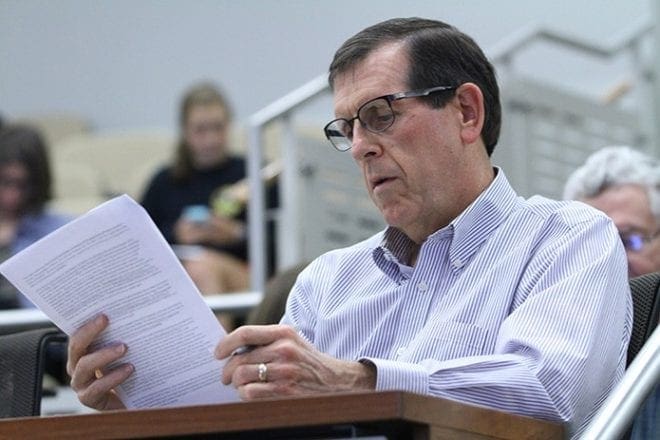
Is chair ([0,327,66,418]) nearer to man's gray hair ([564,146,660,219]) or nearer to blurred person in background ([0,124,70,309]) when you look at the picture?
man's gray hair ([564,146,660,219])

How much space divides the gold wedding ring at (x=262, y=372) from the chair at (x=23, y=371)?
0.69 metres

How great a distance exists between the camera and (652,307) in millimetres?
2586

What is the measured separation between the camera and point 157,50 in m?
8.77

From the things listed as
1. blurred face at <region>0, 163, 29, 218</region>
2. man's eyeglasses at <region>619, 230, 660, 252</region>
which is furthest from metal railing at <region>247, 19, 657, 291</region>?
man's eyeglasses at <region>619, 230, 660, 252</region>

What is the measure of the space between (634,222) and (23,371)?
153 centimetres

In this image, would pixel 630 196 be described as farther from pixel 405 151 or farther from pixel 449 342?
pixel 449 342

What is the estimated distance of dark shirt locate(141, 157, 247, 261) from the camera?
6.30m

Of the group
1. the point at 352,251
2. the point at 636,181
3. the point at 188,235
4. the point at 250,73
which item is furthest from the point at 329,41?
the point at 352,251

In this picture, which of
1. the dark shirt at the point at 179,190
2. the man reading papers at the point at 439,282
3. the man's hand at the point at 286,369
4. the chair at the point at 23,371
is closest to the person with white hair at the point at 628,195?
the man reading papers at the point at 439,282

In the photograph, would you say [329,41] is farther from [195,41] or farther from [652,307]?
[652,307]

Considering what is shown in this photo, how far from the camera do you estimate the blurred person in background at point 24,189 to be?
5.47m

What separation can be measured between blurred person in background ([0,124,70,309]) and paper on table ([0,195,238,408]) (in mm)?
3084

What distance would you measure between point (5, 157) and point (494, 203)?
324cm

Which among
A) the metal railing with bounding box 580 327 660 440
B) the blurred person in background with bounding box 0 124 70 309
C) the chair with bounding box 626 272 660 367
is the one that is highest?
the metal railing with bounding box 580 327 660 440
